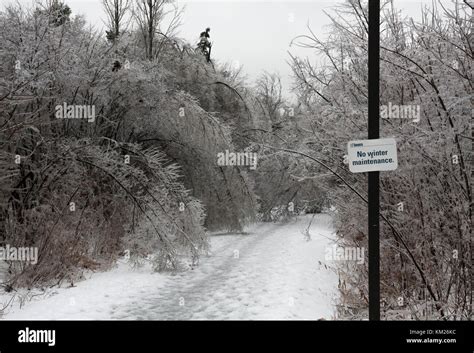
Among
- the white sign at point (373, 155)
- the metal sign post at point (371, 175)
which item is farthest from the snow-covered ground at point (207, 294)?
the white sign at point (373, 155)

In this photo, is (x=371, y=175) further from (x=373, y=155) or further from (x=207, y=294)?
(x=207, y=294)

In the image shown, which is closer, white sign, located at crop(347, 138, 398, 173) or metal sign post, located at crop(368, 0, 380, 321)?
white sign, located at crop(347, 138, 398, 173)

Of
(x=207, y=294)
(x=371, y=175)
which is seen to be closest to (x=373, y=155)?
(x=371, y=175)

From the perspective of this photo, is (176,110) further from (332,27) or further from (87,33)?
(332,27)

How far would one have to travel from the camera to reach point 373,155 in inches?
214

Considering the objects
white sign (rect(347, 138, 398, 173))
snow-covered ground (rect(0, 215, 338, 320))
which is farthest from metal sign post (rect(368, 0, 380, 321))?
snow-covered ground (rect(0, 215, 338, 320))

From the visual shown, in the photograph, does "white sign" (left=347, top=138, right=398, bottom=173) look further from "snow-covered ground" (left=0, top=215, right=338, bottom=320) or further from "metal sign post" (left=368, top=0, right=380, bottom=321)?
"snow-covered ground" (left=0, top=215, right=338, bottom=320)

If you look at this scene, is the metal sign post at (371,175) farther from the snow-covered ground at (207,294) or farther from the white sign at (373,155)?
the snow-covered ground at (207,294)

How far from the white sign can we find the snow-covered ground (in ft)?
11.3

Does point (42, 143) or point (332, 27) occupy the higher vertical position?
point (332, 27)

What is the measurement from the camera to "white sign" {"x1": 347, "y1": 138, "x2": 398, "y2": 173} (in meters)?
5.36
